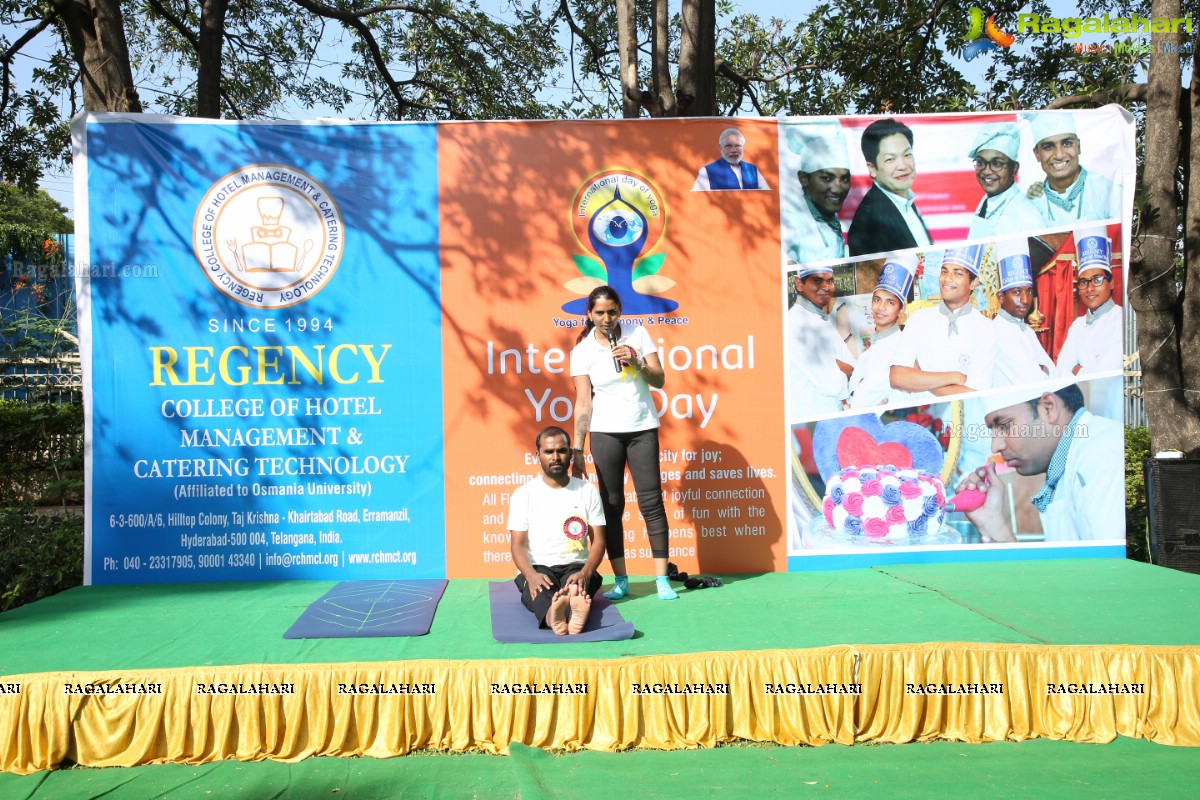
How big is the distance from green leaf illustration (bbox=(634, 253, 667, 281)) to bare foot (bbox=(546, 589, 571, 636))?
198 centimetres

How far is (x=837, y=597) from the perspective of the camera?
13.9ft

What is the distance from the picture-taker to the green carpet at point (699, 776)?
2.76 m

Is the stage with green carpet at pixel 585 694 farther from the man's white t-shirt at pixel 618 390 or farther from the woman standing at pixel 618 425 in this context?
the man's white t-shirt at pixel 618 390

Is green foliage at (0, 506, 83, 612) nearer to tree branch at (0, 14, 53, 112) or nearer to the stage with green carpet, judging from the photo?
the stage with green carpet

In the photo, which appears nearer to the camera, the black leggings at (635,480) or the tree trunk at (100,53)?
the black leggings at (635,480)

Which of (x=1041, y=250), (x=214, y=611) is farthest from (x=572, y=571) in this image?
(x=1041, y=250)

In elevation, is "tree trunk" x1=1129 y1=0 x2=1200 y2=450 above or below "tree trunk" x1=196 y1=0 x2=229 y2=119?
below

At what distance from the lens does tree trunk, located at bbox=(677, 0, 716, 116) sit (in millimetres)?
6336

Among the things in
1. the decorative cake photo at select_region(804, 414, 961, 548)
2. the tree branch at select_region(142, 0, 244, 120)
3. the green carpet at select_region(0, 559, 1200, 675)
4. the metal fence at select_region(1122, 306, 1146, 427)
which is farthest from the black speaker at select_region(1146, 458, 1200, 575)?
the tree branch at select_region(142, 0, 244, 120)

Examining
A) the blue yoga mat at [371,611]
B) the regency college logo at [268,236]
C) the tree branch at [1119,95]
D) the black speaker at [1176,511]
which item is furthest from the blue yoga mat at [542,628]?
the tree branch at [1119,95]

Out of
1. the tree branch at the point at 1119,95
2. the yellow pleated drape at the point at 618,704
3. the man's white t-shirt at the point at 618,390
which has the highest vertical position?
the tree branch at the point at 1119,95

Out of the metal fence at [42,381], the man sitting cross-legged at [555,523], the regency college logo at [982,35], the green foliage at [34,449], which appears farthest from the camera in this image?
the regency college logo at [982,35]

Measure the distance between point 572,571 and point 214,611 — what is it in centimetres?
159

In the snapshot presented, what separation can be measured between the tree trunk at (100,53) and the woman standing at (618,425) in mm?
3825
